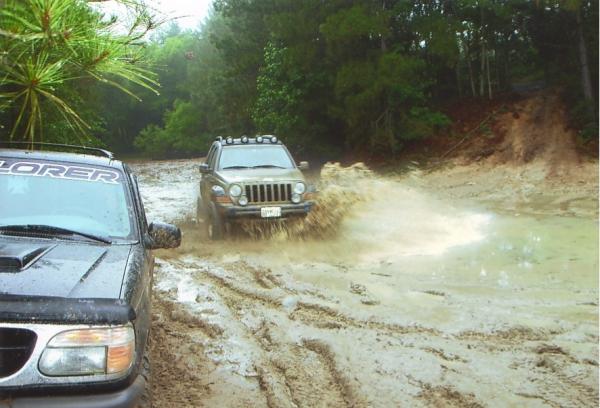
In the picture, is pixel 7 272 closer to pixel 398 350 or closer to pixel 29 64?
pixel 29 64

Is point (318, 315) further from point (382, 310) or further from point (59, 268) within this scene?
point (59, 268)

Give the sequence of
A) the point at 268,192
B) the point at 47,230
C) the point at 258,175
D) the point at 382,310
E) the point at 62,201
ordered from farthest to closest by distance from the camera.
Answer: the point at 258,175 < the point at 268,192 < the point at 382,310 < the point at 62,201 < the point at 47,230

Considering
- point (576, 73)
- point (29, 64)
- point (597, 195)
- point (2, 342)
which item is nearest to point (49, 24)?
point (29, 64)

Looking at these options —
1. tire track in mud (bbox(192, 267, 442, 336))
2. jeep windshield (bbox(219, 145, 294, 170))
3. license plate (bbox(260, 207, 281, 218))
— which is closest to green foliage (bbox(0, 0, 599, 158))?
jeep windshield (bbox(219, 145, 294, 170))

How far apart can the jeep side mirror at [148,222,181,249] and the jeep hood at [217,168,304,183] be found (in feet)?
19.7

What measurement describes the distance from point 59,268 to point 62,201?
1.13 metres

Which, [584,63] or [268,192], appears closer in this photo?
[268,192]

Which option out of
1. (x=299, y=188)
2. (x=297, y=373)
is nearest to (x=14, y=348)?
(x=297, y=373)

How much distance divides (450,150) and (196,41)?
157ft

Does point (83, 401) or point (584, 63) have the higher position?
point (584, 63)

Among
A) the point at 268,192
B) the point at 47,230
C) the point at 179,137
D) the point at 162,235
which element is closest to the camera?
the point at 47,230


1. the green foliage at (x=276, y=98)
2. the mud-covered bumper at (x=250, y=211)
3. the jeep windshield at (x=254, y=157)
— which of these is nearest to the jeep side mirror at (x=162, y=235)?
the mud-covered bumper at (x=250, y=211)

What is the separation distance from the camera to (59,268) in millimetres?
2990

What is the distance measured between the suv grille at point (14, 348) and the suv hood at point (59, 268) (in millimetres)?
174
